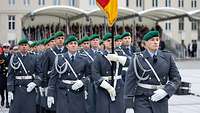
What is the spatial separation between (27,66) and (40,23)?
28.1 meters

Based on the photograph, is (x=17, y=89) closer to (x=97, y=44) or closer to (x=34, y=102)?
(x=34, y=102)

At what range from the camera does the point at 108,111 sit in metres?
9.41

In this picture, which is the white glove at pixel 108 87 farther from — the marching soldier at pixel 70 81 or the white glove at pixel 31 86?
the white glove at pixel 31 86

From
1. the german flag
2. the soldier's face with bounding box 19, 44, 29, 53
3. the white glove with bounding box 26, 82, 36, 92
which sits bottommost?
the white glove with bounding box 26, 82, 36, 92

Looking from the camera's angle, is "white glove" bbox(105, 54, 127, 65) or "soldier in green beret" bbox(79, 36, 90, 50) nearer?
"white glove" bbox(105, 54, 127, 65)

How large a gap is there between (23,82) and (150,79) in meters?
4.54

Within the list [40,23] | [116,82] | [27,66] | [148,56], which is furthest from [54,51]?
[40,23]

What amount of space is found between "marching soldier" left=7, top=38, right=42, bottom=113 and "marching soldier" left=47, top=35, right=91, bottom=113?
156cm

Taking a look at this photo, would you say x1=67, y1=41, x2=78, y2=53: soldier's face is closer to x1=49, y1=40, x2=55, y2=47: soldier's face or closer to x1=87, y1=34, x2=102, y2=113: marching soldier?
x1=87, y1=34, x2=102, y2=113: marching soldier

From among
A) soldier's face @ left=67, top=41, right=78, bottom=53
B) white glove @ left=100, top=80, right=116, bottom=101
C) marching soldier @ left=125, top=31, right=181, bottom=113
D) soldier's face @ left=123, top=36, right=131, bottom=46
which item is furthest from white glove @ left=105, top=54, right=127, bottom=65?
soldier's face @ left=123, top=36, right=131, bottom=46

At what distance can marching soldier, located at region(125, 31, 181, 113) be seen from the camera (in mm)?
7539

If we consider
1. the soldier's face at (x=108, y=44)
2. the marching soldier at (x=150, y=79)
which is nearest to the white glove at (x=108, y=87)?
the soldier's face at (x=108, y=44)

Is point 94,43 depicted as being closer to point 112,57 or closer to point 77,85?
point 77,85

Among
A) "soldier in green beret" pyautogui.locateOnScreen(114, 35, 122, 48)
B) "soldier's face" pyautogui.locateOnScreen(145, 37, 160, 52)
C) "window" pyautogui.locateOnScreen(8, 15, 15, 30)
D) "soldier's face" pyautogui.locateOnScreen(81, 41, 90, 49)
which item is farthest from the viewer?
"window" pyautogui.locateOnScreen(8, 15, 15, 30)
